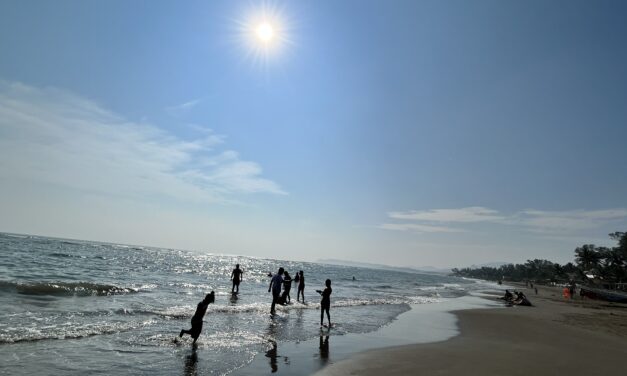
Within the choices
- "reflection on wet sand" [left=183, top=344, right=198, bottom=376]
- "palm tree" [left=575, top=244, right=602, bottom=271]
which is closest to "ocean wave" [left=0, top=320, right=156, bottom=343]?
"reflection on wet sand" [left=183, top=344, right=198, bottom=376]

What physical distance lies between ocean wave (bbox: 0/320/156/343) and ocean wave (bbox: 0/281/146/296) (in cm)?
884

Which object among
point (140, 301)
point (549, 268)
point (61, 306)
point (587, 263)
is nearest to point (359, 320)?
point (140, 301)

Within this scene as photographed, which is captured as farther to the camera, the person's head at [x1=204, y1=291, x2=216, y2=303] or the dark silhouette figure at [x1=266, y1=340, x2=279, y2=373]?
the person's head at [x1=204, y1=291, x2=216, y2=303]

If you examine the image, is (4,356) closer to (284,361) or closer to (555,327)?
(284,361)

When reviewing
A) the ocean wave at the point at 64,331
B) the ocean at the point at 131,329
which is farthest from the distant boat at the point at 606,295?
the ocean wave at the point at 64,331

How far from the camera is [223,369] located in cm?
856

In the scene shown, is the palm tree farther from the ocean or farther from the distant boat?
the ocean

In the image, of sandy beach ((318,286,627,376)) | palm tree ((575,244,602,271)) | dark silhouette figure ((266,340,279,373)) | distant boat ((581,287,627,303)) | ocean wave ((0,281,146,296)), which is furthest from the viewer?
palm tree ((575,244,602,271))

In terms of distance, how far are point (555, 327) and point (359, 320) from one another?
10.4m

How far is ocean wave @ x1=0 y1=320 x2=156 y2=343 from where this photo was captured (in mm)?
10227

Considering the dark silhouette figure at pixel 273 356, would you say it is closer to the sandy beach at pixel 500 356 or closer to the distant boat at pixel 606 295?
the sandy beach at pixel 500 356

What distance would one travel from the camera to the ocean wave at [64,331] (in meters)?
10.2

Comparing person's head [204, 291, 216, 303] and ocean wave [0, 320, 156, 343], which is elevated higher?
person's head [204, 291, 216, 303]

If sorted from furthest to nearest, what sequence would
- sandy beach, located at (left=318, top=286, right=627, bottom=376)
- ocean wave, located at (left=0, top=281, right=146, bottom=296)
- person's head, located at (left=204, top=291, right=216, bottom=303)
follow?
ocean wave, located at (left=0, top=281, right=146, bottom=296) → person's head, located at (left=204, top=291, right=216, bottom=303) → sandy beach, located at (left=318, top=286, right=627, bottom=376)
